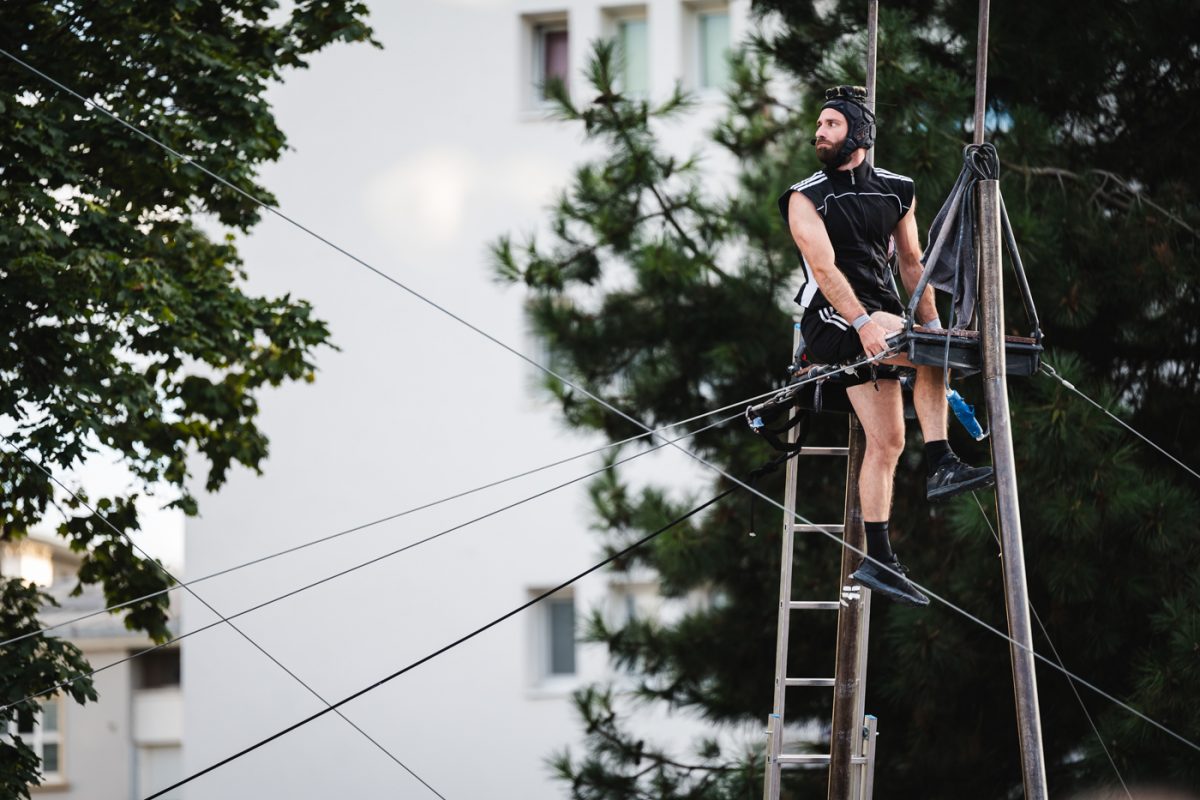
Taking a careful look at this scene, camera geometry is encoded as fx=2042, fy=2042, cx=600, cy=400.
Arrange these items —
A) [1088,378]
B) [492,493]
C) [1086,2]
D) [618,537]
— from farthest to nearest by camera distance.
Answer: [492,493]
[618,537]
[1086,2]
[1088,378]

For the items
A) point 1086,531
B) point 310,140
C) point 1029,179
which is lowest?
point 1086,531

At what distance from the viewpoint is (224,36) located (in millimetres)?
11953

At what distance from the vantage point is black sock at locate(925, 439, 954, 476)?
7.06 meters

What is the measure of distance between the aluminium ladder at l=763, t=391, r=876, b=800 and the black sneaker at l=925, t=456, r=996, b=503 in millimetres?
652

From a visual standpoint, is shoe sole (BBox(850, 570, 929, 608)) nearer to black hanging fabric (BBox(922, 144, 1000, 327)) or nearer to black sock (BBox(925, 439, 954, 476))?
black sock (BBox(925, 439, 954, 476))

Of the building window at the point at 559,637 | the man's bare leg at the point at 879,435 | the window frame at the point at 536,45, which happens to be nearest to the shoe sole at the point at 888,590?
the man's bare leg at the point at 879,435

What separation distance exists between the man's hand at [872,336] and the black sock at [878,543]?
670 millimetres

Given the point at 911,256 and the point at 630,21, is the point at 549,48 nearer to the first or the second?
the point at 630,21

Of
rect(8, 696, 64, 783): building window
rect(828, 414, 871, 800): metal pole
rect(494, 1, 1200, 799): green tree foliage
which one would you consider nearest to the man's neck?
rect(828, 414, 871, 800): metal pole

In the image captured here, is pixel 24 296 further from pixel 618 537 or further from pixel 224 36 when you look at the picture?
pixel 618 537

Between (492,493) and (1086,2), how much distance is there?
9511mm

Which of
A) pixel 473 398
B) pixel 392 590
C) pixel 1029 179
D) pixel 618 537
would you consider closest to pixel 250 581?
pixel 392 590

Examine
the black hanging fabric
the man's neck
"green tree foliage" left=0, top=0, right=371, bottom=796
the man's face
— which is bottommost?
the black hanging fabric

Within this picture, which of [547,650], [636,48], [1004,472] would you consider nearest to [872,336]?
[1004,472]
